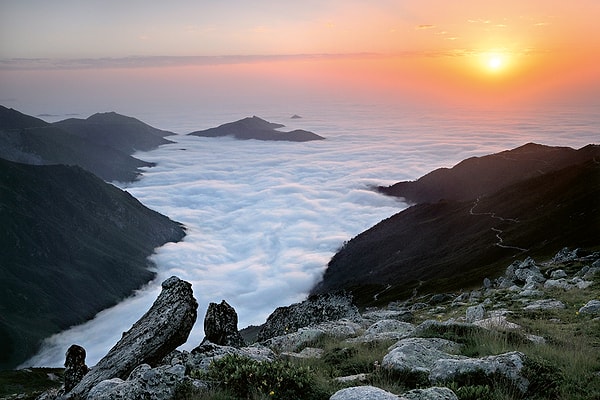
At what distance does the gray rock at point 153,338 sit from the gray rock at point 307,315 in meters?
9.22

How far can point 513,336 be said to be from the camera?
1493 cm

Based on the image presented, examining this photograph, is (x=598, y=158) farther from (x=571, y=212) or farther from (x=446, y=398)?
(x=446, y=398)

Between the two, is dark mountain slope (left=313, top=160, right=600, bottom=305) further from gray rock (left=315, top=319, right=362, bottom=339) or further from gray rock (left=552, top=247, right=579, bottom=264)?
gray rock (left=315, top=319, right=362, bottom=339)

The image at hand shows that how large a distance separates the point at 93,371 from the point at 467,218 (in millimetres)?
178212

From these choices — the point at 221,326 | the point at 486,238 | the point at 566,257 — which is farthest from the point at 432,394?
the point at 486,238

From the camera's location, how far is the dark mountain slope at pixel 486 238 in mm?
104125

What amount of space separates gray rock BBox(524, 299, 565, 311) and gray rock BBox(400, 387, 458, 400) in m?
16.7

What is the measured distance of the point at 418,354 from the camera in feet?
41.8

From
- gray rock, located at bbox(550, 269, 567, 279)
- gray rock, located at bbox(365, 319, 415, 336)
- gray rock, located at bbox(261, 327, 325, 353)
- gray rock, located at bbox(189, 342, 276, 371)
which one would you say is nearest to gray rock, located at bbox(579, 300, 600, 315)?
gray rock, located at bbox(365, 319, 415, 336)

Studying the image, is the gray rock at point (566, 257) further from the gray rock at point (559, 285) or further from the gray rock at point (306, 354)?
the gray rock at point (306, 354)

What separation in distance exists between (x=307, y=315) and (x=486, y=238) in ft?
419

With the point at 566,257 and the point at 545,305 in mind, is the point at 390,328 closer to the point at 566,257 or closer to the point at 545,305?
the point at 545,305

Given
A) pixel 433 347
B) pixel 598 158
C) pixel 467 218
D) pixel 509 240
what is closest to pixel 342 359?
pixel 433 347

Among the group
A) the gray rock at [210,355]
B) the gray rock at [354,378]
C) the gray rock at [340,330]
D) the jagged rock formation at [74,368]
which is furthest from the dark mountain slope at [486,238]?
the gray rock at [354,378]
